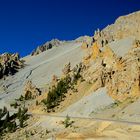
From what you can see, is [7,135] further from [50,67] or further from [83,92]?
[50,67]

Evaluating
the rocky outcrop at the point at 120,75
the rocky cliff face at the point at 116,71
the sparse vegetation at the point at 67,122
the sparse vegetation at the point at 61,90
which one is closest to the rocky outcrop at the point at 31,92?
the sparse vegetation at the point at 61,90

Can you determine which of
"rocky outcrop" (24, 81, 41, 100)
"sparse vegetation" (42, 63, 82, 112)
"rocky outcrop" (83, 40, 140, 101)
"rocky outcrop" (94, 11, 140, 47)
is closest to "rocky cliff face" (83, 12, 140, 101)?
"rocky outcrop" (83, 40, 140, 101)

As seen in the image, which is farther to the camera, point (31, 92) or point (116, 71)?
point (31, 92)

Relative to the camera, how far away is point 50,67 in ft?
616

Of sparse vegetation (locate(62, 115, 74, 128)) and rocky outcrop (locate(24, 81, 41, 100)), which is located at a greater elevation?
rocky outcrop (locate(24, 81, 41, 100))

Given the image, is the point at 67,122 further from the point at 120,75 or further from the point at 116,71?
the point at 116,71

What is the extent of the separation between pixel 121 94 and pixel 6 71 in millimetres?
130727

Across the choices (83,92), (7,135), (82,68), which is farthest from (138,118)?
(82,68)

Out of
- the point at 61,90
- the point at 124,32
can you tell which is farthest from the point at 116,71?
the point at 124,32

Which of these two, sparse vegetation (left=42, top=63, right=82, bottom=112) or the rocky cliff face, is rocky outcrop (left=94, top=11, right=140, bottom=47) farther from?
sparse vegetation (left=42, top=63, right=82, bottom=112)

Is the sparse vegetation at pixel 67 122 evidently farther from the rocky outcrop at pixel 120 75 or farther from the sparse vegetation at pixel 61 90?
the sparse vegetation at pixel 61 90

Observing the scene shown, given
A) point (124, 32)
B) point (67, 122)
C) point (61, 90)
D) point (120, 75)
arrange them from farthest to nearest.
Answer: point (124, 32), point (61, 90), point (120, 75), point (67, 122)

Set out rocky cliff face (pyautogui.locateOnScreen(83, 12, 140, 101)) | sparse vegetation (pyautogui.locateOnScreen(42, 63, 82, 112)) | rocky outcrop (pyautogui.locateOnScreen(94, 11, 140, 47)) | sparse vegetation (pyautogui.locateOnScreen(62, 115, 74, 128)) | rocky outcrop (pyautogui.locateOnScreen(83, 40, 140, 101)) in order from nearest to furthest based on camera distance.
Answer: sparse vegetation (pyautogui.locateOnScreen(62, 115, 74, 128)), rocky outcrop (pyautogui.locateOnScreen(83, 40, 140, 101)), rocky cliff face (pyautogui.locateOnScreen(83, 12, 140, 101)), sparse vegetation (pyautogui.locateOnScreen(42, 63, 82, 112)), rocky outcrop (pyautogui.locateOnScreen(94, 11, 140, 47))

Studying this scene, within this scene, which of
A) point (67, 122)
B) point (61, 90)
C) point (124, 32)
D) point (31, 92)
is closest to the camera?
point (67, 122)
